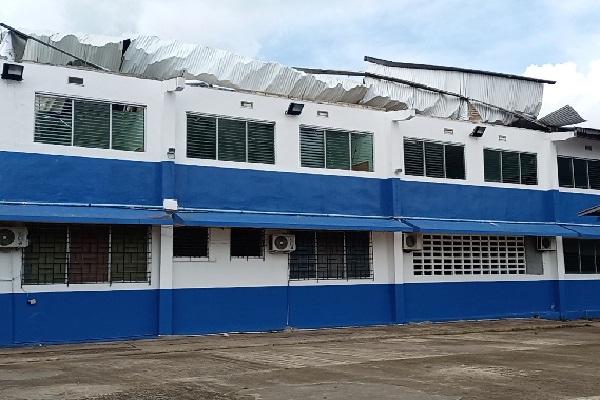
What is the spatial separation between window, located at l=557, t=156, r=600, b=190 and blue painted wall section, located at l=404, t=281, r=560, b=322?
337 cm

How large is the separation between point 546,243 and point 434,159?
4.61 m

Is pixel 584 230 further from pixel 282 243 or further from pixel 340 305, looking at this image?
pixel 282 243

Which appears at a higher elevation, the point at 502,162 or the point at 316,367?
the point at 502,162

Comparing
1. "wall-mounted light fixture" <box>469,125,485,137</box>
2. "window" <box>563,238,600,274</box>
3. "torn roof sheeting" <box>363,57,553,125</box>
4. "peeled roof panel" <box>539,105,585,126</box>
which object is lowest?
"window" <box>563,238,600,274</box>

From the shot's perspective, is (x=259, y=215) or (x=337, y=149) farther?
(x=337, y=149)

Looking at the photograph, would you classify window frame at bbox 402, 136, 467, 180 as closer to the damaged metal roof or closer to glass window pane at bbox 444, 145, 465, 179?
glass window pane at bbox 444, 145, 465, 179

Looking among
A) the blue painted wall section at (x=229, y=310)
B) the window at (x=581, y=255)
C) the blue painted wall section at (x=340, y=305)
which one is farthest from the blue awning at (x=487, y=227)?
the blue painted wall section at (x=229, y=310)

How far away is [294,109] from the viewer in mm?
17281

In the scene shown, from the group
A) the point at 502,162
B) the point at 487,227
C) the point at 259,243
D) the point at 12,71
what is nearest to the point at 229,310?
the point at 259,243

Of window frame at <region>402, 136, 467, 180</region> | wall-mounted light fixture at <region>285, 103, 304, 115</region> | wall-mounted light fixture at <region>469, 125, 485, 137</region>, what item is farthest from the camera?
wall-mounted light fixture at <region>469, 125, 485, 137</region>

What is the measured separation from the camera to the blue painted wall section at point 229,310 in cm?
1557

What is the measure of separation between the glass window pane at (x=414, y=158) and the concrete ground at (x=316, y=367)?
195 inches

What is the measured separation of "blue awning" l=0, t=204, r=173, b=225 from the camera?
1336 cm

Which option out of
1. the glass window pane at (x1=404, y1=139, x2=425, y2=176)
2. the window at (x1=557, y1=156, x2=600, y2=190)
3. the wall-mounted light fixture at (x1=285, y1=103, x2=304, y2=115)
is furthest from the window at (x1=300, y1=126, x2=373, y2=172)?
the window at (x1=557, y1=156, x2=600, y2=190)
